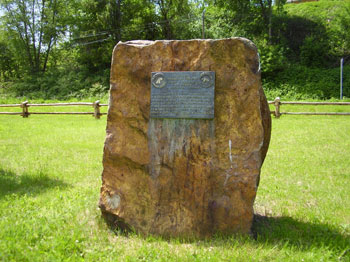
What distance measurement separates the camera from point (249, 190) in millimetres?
3396

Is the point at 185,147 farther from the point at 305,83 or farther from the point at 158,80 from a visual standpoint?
the point at 305,83

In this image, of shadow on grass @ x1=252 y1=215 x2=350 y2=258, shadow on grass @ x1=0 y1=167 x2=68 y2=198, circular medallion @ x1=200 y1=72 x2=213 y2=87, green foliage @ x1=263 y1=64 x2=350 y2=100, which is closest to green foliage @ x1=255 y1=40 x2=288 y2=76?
green foliage @ x1=263 y1=64 x2=350 y2=100

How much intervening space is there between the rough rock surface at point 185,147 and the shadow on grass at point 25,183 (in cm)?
185

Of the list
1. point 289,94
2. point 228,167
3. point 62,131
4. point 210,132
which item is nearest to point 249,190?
point 228,167

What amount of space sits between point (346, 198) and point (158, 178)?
2997mm

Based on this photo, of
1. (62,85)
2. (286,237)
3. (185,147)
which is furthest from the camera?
(62,85)

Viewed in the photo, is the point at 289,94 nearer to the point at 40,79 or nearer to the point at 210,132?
the point at 210,132

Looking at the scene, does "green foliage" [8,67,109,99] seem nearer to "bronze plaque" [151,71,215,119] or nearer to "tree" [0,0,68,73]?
"tree" [0,0,68,73]

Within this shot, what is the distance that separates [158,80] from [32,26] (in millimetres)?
33691

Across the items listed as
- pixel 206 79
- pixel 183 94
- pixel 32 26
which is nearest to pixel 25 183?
pixel 183 94

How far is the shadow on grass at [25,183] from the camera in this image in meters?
4.89

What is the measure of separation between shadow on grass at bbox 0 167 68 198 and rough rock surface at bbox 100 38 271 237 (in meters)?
1.85

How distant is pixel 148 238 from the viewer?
342cm

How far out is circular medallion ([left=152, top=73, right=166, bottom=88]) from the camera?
3.60 m
